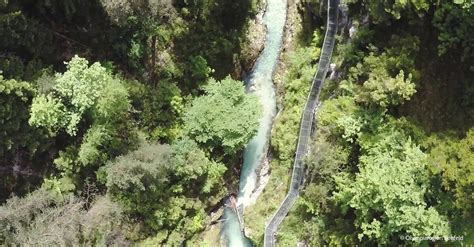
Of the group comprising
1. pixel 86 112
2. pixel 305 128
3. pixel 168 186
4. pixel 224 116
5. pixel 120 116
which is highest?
pixel 86 112

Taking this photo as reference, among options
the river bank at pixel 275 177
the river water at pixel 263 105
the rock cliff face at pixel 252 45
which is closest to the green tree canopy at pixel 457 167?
the river bank at pixel 275 177

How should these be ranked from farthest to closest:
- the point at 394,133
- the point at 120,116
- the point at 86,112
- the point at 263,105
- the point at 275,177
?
the point at 263,105, the point at 275,177, the point at 120,116, the point at 86,112, the point at 394,133

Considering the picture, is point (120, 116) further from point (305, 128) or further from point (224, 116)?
point (305, 128)

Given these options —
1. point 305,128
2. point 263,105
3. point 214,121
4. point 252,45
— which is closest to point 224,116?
point 214,121

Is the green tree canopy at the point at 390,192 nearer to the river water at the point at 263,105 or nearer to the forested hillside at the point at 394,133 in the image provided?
the forested hillside at the point at 394,133

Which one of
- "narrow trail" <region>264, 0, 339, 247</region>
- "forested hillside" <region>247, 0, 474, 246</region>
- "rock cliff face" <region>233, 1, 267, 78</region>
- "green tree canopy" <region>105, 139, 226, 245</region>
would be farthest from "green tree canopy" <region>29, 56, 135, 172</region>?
"forested hillside" <region>247, 0, 474, 246</region>
